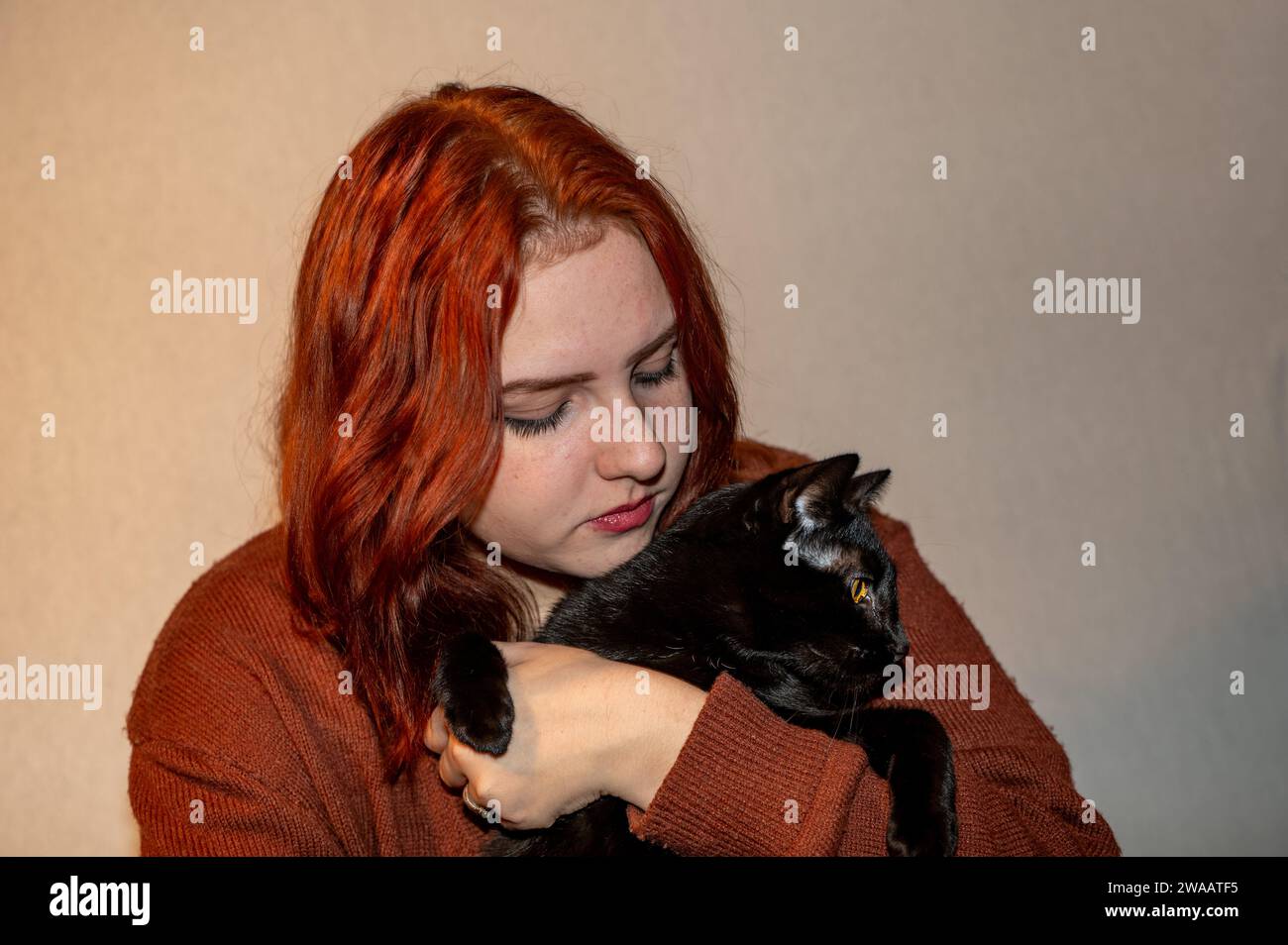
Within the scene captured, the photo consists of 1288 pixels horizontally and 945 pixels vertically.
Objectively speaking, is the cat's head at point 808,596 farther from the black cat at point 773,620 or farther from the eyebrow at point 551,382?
the eyebrow at point 551,382

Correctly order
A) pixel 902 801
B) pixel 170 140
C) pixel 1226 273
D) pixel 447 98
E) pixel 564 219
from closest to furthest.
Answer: pixel 902 801
pixel 564 219
pixel 447 98
pixel 170 140
pixel 1226 273

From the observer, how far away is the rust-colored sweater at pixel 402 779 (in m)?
1.12

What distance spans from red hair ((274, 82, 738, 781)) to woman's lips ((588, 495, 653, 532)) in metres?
0.17

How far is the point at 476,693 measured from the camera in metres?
1.13

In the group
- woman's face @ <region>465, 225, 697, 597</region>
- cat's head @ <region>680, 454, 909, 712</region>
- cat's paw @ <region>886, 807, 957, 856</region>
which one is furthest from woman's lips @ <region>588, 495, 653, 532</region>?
cat's paw @ <region>886, 807, 957, 856</region>

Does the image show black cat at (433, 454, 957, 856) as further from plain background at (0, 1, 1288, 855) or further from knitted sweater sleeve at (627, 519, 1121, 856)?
plain background at (0, 1, 1288, 855)

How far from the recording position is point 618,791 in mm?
1168

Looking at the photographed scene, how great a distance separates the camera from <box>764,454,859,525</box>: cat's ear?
1214mm

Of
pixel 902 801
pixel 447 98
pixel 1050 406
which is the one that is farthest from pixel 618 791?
pixel 1050 406

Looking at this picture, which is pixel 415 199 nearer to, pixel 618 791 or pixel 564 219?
pixel 564 219

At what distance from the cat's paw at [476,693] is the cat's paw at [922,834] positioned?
1.40 feet

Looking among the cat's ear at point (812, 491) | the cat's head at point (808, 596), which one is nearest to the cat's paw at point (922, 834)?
the cat's head at point (808, 596)

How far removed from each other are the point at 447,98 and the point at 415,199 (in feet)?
0.65

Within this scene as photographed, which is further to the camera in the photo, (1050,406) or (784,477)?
(1050,406)
